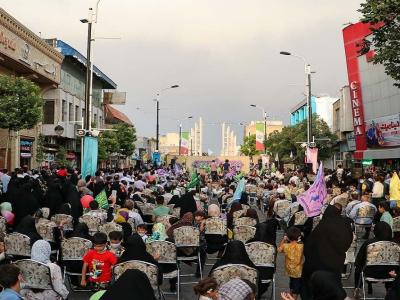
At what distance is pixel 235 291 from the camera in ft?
19.6

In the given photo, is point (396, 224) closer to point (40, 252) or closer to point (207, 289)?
point (40, 252)

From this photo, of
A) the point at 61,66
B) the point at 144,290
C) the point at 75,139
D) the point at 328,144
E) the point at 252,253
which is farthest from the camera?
the point at 328,144

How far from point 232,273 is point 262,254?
67.3 inches

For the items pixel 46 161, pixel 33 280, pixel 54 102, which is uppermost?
pixel 54 102

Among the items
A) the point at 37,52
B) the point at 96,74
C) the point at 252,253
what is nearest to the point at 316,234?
the point at 252,253

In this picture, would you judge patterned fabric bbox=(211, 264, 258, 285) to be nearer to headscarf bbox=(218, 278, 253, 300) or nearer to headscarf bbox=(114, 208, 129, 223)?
headscarf bbox=(218, 278, 253, 300)

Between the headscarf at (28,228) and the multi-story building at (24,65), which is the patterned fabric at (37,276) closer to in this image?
the headscarf at (28,228)

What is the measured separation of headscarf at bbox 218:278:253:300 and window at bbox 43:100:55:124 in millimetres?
38494

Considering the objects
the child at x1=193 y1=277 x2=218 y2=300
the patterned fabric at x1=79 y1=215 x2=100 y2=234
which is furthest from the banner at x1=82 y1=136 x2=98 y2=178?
the child at x1=193 y1=277 x2=218 y2=300

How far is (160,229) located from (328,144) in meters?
52.2

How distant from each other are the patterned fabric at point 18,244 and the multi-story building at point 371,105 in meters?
38.8

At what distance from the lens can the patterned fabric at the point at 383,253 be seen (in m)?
8.75

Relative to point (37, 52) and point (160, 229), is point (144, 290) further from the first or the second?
point (37, 52)

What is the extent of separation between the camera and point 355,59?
5044cm
